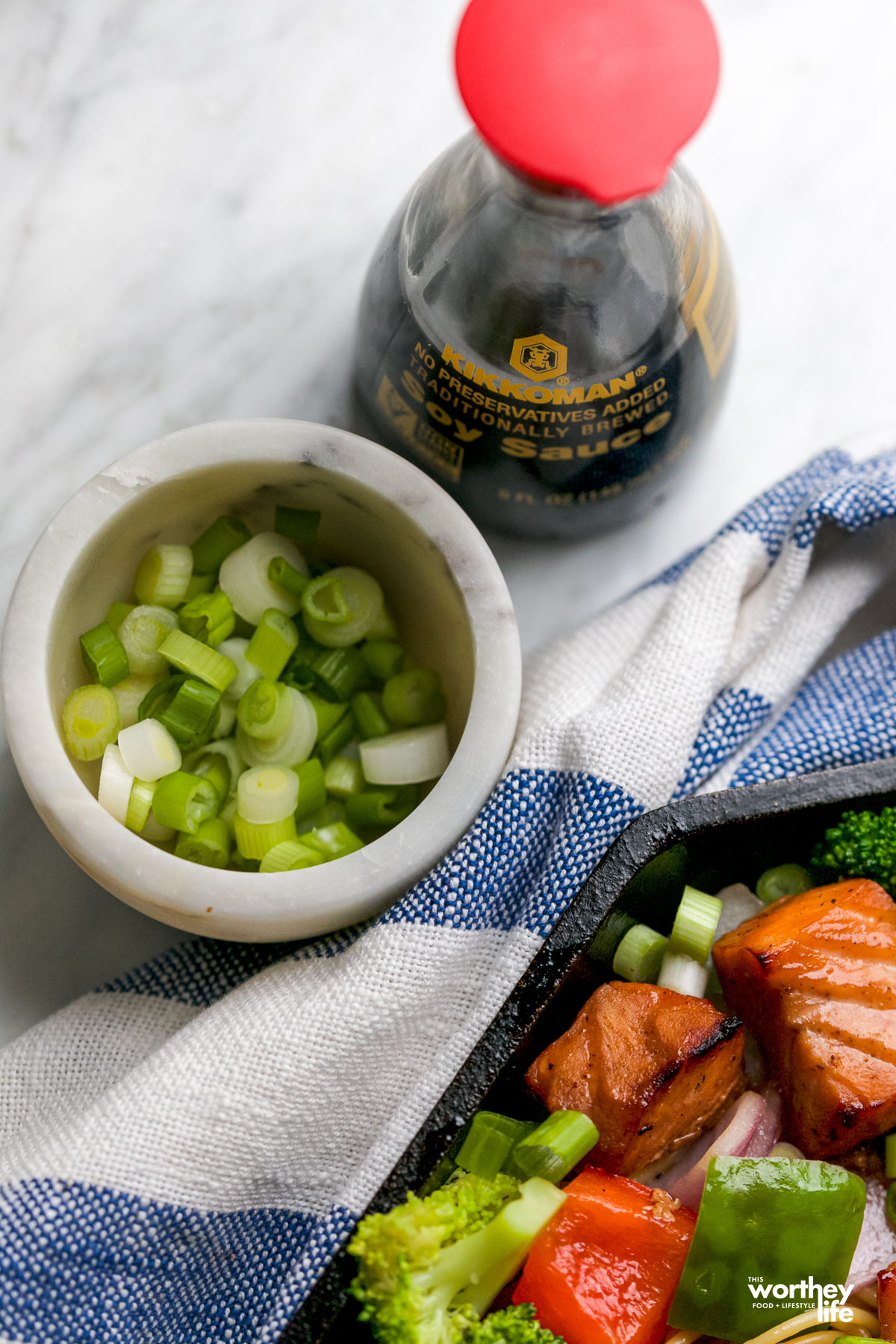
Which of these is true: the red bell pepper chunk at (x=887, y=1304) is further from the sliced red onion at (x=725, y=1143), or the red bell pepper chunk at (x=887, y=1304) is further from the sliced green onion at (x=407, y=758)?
the sliced green onion at (x=407, y=758)

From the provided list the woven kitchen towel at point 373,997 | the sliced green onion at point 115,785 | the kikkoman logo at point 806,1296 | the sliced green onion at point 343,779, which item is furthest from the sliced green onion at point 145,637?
the kikkoman logo at point 806,1296

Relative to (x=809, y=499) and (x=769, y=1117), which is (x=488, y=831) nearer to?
(x=769, y=1117)

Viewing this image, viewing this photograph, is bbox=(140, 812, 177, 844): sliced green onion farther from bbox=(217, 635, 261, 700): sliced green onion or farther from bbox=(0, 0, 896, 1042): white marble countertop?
bbox=(0, 0, 896, 1042): white marble countertop

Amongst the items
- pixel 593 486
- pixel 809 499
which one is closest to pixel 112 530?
pixel 593 486

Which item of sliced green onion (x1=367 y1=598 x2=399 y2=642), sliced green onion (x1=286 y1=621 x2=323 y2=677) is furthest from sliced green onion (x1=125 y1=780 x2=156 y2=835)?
sliced green onion (x1=367 y1=598 x2=399 y2=642)

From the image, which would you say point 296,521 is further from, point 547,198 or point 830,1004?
point 830,1004

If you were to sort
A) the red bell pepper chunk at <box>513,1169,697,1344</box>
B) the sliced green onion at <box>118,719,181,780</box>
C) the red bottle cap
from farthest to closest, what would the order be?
the sliced green onion at <box>118,719,181,780</box> → the red bell pepper chunk at <box>513,1169,697,1344</box> → the red bottle cap

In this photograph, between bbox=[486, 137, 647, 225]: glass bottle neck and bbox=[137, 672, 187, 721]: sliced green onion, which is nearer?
bbox=[486, 137, 647, 225]: glass bottle neck
